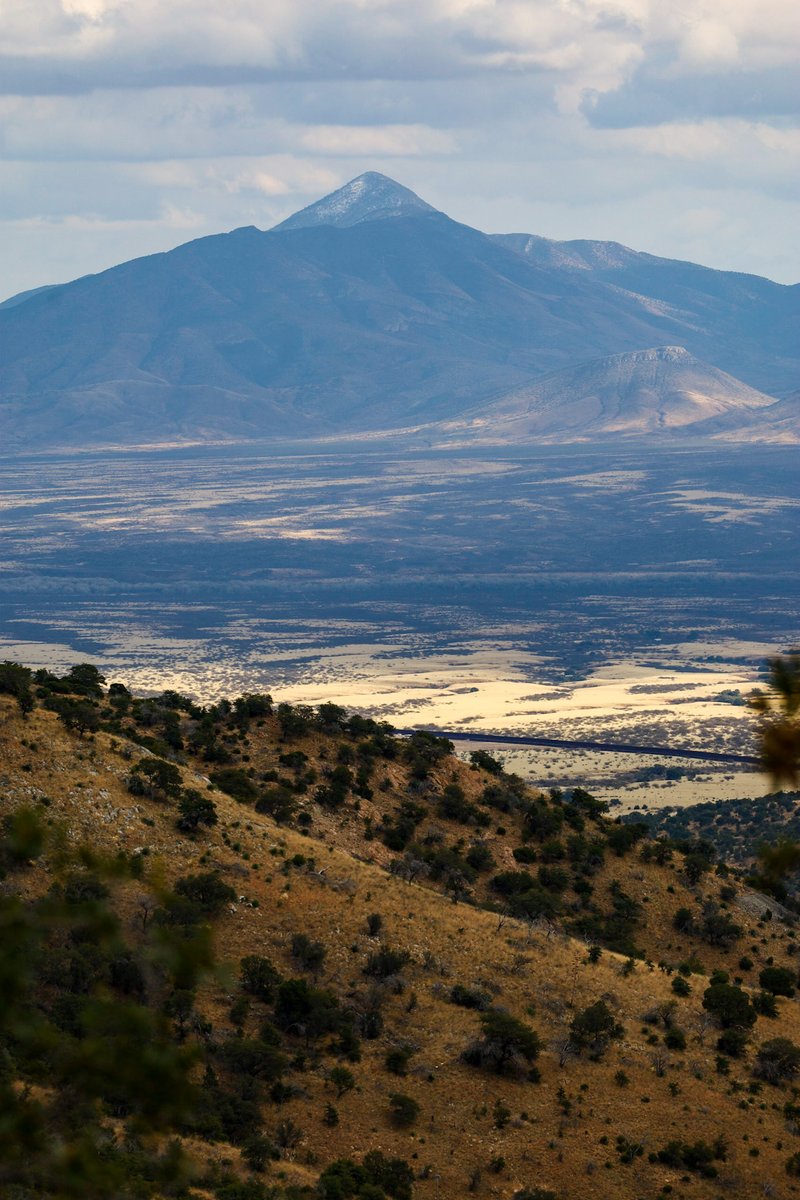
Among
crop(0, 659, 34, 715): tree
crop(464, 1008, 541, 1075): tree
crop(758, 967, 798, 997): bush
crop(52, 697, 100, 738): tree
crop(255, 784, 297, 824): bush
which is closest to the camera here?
crop(464, 1008, 541, 1075): tree

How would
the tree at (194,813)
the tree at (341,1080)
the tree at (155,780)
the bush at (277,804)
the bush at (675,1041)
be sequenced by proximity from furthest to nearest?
the bush at (277,804) → the tree at (155,780) → the tree at (194,813) → the bush at (675,1041) → the tree at (341,1080)

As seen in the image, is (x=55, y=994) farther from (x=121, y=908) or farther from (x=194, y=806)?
(x=194, y=806)

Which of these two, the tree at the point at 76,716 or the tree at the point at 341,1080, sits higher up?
the tree at the point at 76,716

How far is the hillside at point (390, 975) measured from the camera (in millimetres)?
26906

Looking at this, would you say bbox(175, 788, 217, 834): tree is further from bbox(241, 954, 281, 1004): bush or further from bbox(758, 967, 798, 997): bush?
bbox(758, 967, 798, 997): bush

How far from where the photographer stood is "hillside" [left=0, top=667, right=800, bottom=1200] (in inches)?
1059

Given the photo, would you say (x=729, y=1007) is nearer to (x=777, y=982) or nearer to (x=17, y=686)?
(x=777, y=982)

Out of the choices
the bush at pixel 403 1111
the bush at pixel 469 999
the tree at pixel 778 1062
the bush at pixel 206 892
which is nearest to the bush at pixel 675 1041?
the tree at pixel 778 1062

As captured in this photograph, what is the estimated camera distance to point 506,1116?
28797 millimetres

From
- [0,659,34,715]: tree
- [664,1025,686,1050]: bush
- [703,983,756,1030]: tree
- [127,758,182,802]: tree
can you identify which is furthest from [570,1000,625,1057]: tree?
[0,659,34,715]: tree

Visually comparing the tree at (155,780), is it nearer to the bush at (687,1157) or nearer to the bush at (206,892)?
the bush at (206,892)

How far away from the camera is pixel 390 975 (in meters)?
32.9

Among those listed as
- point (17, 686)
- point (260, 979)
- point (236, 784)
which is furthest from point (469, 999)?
point (17, 686)

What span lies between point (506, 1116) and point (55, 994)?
338 inches
